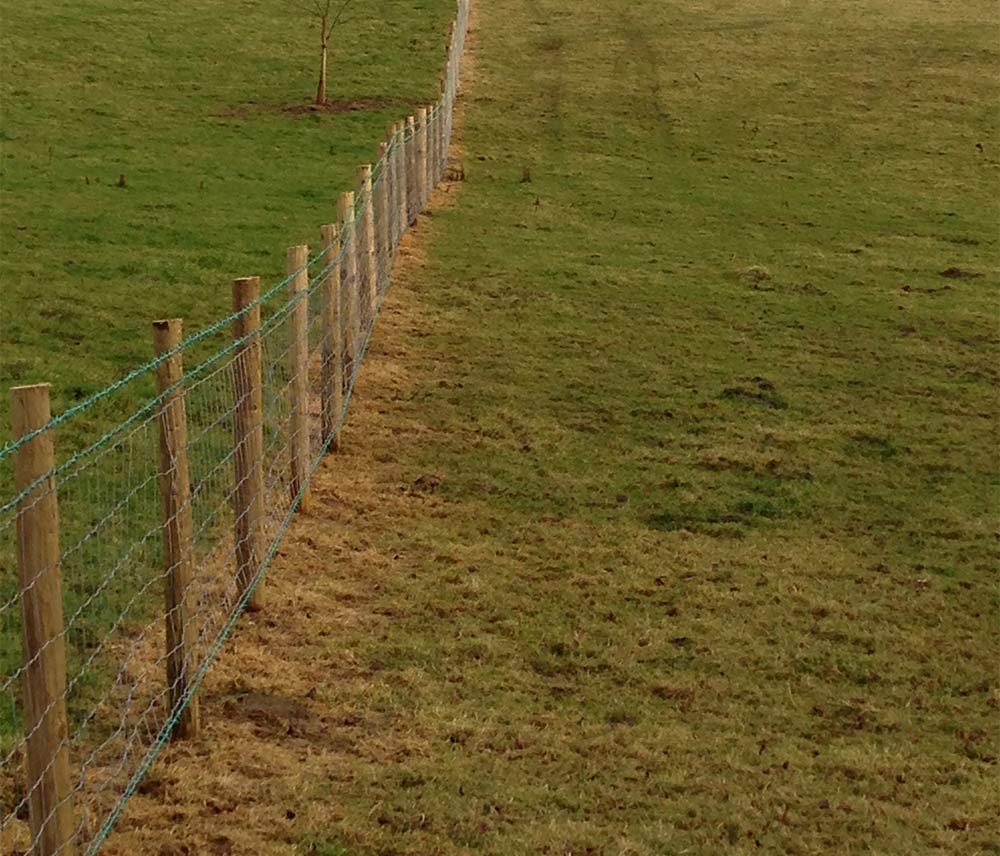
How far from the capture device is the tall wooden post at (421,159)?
1845 cm

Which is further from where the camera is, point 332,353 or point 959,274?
point 959,274

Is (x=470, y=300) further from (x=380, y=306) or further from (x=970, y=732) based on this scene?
(x=970, y=732)

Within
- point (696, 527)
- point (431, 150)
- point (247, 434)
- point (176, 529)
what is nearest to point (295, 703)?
point (176, 529)

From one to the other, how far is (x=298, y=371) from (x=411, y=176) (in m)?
9.71

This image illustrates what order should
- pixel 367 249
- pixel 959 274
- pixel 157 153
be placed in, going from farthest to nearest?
pixel 157 153 < pixel 959 274 < pixel 367 249

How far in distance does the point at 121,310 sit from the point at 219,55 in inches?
743

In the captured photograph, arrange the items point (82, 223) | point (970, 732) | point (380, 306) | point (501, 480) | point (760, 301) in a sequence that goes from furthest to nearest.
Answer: point (82, 223), point (760, 301), point (380, 306), point (501, 480), point (970, 732)

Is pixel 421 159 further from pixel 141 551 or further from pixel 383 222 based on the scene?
pixel 141 551

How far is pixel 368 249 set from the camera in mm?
Answer: 12203

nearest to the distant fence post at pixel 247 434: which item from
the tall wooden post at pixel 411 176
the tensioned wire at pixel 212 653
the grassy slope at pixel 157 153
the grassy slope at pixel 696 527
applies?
the tensioned wire at pixel 212 653

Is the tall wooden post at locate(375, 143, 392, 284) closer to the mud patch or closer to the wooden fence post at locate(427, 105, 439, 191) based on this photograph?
the wooden fence post at locate(427, 105, 439, 191)

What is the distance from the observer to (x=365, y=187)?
1238cm

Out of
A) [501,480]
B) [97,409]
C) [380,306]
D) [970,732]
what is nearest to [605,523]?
[501,480]

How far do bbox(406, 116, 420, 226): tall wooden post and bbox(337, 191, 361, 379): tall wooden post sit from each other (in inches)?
260
